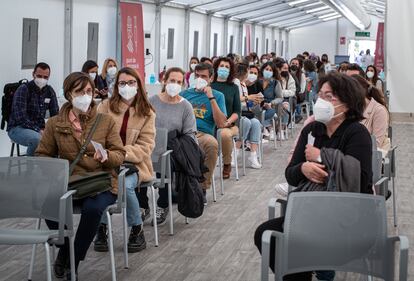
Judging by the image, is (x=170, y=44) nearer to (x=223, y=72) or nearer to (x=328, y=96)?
(x=223, y=72)

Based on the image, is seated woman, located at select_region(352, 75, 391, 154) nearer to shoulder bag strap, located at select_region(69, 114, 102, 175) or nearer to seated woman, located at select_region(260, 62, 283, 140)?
shoulder bag strap, located at select_region(69, 114, 102, 175)

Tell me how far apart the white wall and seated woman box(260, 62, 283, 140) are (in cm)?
758

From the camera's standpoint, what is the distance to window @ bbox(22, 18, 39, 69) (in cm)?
992

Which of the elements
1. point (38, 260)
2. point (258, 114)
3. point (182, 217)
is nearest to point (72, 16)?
point (258, 114)

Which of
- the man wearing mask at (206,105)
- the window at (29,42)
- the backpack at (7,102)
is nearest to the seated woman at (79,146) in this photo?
the man wearing mask at (206,105)

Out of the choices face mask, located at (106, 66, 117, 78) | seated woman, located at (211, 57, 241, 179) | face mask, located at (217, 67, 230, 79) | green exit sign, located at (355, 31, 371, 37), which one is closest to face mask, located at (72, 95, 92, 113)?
seated woman, located at (211, 57, 241, 179)

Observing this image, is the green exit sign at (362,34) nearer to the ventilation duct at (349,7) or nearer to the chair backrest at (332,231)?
the ventilation duct at (349,7)

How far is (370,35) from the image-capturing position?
3725 centimetres

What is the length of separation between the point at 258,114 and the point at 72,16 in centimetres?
303

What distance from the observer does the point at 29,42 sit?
33.0 feet

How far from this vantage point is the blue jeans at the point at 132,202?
5.50 metres

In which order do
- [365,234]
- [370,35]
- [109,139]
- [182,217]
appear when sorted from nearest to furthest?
1. [365,234]
2. [109,139]
3. [182,217]
4. [370,35]

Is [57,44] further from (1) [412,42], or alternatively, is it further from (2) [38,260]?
(1) [412,42]

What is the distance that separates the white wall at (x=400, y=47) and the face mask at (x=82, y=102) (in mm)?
2043
